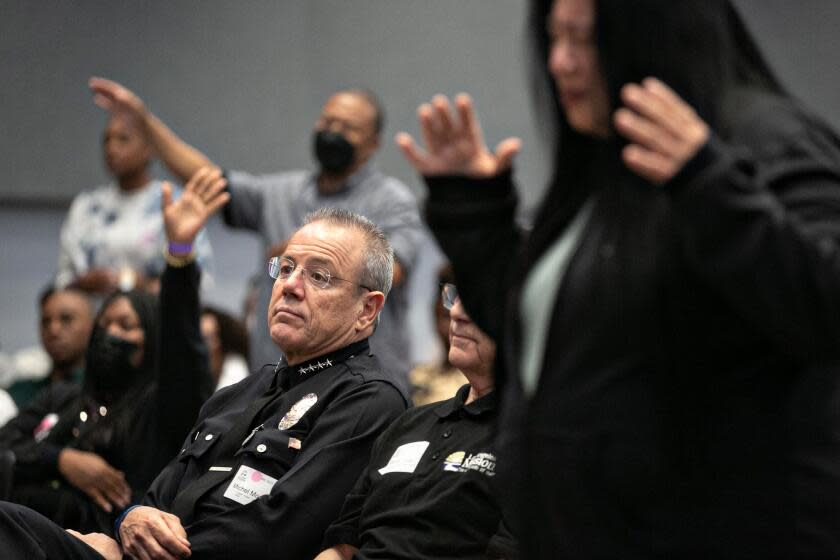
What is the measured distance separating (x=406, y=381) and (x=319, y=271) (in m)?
1.39

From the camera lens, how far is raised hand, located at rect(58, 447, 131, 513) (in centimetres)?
319

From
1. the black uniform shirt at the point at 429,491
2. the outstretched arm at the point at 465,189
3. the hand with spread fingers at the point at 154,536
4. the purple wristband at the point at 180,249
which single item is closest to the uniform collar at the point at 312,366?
the black uniform shirt at the point at 429,491

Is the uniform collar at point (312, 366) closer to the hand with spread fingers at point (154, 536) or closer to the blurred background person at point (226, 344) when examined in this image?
the hand with spread fingers at point (154, 536)

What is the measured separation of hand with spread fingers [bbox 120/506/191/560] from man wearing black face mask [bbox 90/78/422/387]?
162cm

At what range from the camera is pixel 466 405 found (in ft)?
8.13

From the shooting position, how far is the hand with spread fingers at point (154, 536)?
7.99 ft

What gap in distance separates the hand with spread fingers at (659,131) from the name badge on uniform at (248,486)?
1.39m

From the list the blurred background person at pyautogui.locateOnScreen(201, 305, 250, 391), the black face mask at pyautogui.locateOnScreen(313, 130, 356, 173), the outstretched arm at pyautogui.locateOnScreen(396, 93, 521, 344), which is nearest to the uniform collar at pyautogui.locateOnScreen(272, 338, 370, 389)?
the outstretched arm at pyautogui.locateOnScreen(396, 93, 521, 344)

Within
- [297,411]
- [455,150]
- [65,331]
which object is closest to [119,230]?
[65,331]

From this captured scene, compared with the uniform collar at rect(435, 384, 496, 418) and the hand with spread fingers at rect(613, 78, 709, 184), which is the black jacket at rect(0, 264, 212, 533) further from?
the hand with spread fingers at rect(613, 78, 709, 184)

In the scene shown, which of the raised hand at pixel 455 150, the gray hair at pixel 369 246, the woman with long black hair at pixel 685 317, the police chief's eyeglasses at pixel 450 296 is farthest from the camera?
the gray hair at pixel 369 246

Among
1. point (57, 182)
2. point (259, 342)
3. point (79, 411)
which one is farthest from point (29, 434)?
point (57, 182)

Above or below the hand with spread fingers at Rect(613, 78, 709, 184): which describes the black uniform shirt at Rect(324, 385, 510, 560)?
below

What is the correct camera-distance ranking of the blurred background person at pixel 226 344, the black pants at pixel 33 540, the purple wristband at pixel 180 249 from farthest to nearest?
the blurred background person at pixel 226 344
the purple wristband at pixel 180 249
the black pants at pixel 33 540
